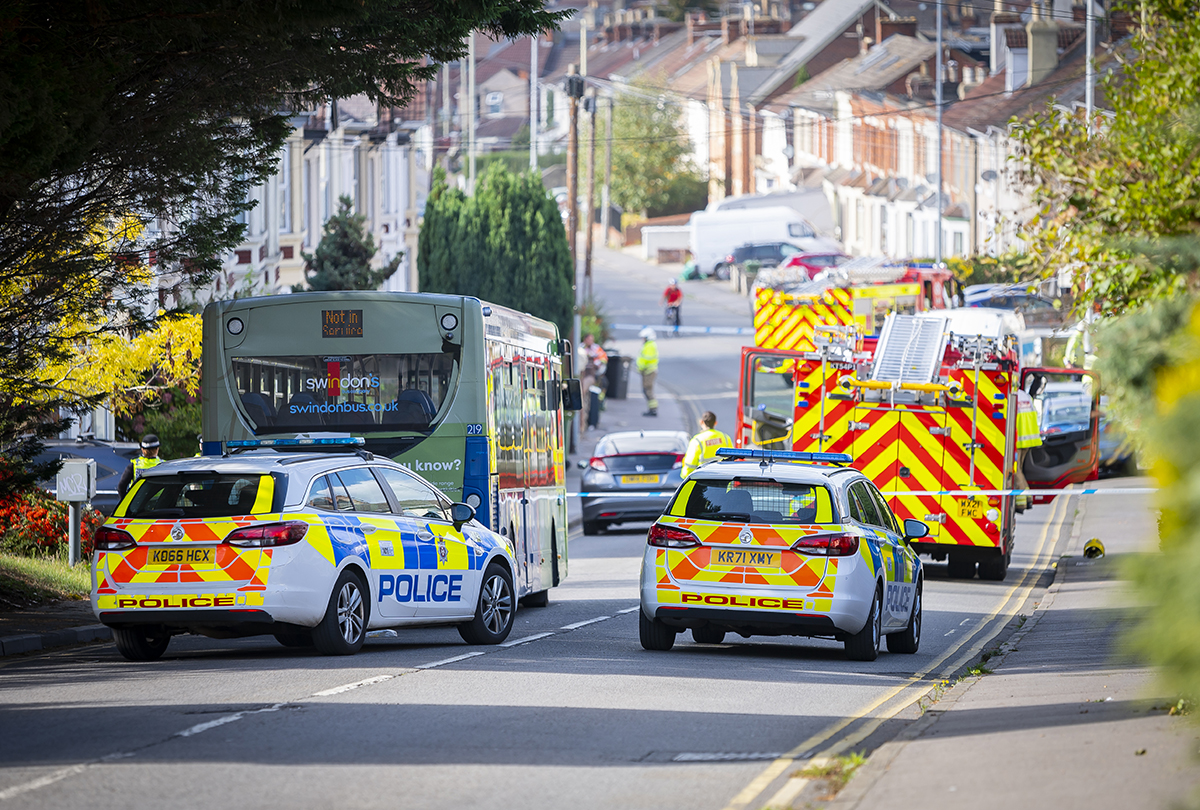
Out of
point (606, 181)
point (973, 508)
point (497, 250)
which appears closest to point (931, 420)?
point (973, 508)

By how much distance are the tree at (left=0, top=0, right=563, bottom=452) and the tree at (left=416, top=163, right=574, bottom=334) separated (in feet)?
83.1

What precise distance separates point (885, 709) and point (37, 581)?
9813 millimetres

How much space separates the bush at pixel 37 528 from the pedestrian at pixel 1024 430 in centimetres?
1119

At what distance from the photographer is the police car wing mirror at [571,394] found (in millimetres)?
19016

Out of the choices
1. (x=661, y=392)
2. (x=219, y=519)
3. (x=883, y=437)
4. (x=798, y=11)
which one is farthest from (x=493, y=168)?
(x=798, y=11)

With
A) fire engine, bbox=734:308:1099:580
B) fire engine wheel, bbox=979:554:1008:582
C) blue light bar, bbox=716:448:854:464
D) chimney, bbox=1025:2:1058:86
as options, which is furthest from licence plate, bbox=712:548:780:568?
chimney, bbox=1025:2:1058:86

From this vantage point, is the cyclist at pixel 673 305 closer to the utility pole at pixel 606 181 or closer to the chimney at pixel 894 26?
the utility pole at pixel 606 181

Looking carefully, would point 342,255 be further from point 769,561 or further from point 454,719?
point 454,719

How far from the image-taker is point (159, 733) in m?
9.24

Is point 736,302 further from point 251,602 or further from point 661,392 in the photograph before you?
point 251,602

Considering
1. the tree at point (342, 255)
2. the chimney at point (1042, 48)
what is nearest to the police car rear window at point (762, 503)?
the tree at point (342, 255)

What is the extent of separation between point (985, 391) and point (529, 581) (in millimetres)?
6583

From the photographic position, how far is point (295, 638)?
13.0 meters

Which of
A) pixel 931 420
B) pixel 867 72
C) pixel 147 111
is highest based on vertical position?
pixel 867 72
